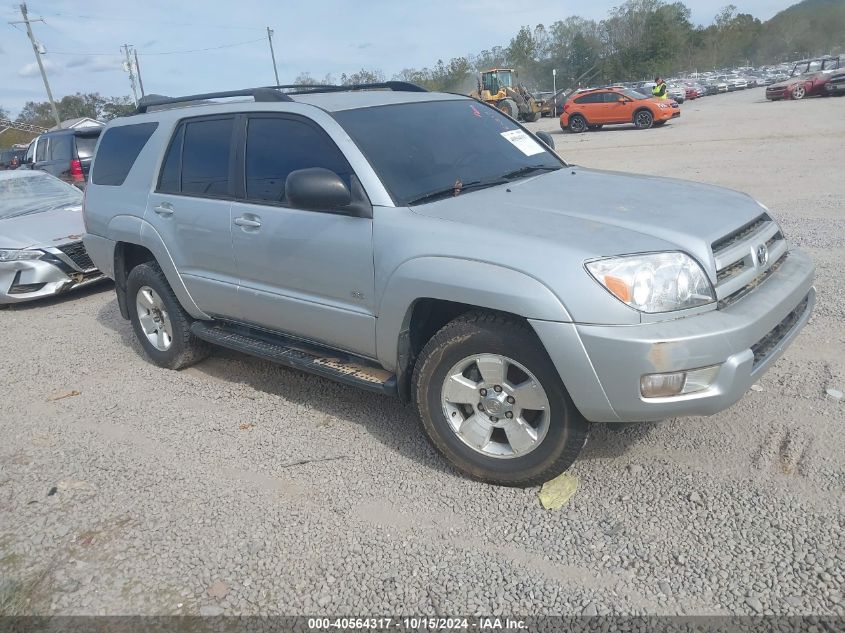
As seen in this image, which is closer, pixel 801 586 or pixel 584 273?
pixel 801 586

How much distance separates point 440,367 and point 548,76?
81.4 meters

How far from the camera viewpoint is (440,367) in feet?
10.9

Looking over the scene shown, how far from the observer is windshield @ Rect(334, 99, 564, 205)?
3682 mm

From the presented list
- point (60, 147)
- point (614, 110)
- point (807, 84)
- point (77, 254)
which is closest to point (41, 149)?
point (60, 147)

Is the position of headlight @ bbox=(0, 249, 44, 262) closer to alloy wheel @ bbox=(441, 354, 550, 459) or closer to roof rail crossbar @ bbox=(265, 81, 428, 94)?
roof rail crossbar @ bbox=(265, 81, 428, 94)

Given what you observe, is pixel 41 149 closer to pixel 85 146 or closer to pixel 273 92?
pixel 85 146

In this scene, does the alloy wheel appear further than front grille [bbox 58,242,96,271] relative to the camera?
No

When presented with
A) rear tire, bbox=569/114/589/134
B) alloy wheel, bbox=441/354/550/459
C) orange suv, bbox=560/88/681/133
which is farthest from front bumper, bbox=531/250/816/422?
rear tire, bbox=569/114/589/134

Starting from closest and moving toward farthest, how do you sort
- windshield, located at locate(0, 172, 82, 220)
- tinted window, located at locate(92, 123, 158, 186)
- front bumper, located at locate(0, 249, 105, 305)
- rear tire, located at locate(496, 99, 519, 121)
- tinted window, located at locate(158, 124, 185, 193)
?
tinted window, located at locate(158, 124, 185, 193)
tinted window, located at locate(92, 123, 158, 186)
front bumper, located at locate(0, 249, 105, 305)
windshield, located at locate(0, 172, 82, 220)
rear tire, located at locate(496, 99, 519, 121)

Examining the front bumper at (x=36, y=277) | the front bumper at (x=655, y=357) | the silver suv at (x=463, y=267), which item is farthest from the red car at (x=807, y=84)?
the front bumper at (x=655, y=357)

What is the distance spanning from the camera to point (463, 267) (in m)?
3.11

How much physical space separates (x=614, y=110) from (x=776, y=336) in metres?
25.4

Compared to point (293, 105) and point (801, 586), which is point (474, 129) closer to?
point (293, 105)

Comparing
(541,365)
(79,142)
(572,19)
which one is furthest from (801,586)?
(572,19)
